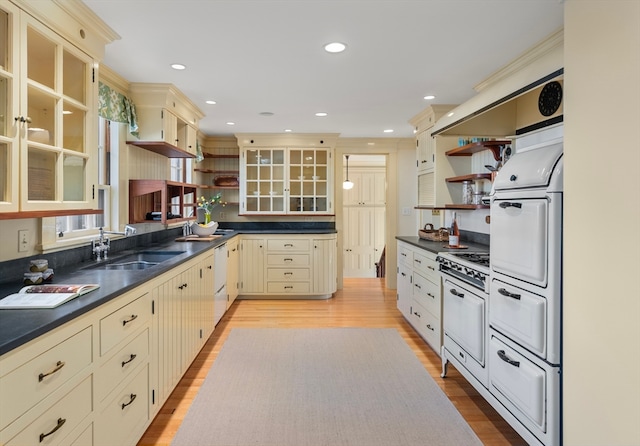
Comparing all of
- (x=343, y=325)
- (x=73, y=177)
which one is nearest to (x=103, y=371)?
(x=73, y=177)

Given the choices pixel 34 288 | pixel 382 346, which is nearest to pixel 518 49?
pixel 382 346

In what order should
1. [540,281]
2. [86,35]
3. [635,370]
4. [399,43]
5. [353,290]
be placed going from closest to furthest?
[635,370], [540,281], [86,35], [399,43], [353,290]

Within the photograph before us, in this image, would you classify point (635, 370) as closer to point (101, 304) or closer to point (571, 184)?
point (571, 184)

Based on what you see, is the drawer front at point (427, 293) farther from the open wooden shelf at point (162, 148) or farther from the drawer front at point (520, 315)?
the open wooden shelf at point (162, 148)

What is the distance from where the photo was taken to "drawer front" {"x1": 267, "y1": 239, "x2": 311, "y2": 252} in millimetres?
5141

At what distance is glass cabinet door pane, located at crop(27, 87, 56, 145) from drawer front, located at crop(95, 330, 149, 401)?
3.52ft

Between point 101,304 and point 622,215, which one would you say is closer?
point 622,215

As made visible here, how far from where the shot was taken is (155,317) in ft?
7.00

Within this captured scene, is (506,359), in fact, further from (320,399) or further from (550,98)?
(550,98)

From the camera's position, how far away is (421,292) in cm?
350

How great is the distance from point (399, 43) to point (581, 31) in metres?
1.22

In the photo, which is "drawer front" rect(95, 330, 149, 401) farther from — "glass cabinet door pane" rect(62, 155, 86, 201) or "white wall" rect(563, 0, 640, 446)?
"white wall" rect(563, 0, 640, 446)

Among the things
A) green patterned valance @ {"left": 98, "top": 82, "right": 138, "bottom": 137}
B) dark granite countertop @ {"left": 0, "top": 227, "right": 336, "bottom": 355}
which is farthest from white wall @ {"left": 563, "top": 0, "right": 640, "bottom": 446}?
green patterned valance @ {"left": 98, "top": 82, "right": 138, "bottom": 137}

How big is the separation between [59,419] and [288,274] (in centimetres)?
394
